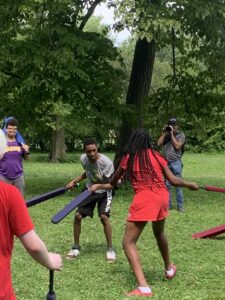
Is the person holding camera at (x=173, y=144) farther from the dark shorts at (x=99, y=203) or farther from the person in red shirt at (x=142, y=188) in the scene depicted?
the person in red shirt at (x=142, y=188)

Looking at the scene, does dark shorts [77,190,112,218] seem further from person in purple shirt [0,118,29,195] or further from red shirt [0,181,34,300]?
red shirt [0,181,34,300]

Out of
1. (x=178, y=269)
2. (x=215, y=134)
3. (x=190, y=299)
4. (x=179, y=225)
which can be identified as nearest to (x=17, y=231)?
(x=190, y=299)

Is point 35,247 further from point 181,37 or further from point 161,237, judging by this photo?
point 181,37

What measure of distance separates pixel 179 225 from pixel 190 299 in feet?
14.5

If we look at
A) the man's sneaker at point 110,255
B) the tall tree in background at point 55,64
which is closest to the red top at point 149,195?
the man's sneaker at point 110,255

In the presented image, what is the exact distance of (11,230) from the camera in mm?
2787

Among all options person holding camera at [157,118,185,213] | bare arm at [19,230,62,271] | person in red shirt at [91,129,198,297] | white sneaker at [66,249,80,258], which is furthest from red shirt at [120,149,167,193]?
person holding camera at [157,118,185,213]

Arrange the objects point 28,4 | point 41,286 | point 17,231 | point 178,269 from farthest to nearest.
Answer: point 28,4 → point 178,269 → point 41,286 → point 17,231

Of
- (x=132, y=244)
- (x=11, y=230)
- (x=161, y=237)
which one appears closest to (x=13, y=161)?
(x=161, y=237)

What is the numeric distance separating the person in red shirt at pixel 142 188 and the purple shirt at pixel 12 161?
3.91 meters

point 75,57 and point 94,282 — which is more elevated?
point 75,57

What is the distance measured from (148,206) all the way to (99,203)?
1.81 metres

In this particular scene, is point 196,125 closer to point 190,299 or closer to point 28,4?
point 28,4

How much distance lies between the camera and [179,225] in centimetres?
993
